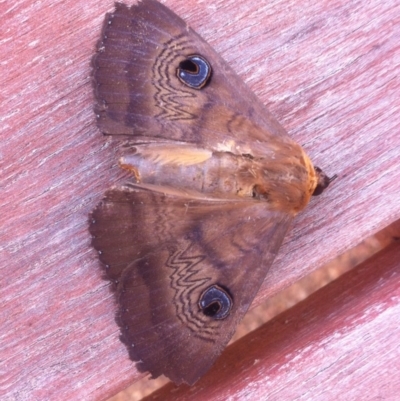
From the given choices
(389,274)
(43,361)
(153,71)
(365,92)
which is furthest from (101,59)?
(389,274)

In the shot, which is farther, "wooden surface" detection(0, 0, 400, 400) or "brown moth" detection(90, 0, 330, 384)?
"wooden surface" detection(0, 0, 400, 400)

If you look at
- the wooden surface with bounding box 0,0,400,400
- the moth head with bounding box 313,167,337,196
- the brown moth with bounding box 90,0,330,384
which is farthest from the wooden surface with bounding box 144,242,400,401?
the moth head with bounding box 313,167,337,196

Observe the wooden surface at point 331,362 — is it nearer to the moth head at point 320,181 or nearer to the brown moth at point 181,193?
the brown moth at point 181,193

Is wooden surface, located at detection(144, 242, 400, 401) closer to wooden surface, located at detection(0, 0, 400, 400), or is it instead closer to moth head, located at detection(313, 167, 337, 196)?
wooden surface, located at detection(0, 0, 400, 400)

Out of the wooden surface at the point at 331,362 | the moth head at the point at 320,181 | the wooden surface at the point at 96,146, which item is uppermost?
the wooden surface at the point at 96,146

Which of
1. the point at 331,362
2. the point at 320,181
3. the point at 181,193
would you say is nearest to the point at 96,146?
the point at 181,193

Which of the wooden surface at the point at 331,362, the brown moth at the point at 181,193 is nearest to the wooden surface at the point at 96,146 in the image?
the wooden surface at the point at 331,362
